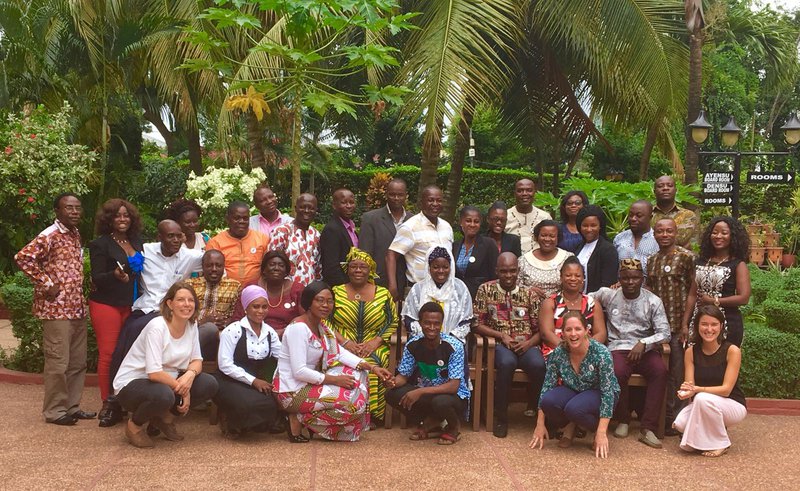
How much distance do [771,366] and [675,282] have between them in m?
1.46

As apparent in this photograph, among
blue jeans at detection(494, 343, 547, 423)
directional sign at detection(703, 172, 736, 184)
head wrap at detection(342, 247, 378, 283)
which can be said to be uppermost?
directional sign at detection(703, 172, 736, 184)

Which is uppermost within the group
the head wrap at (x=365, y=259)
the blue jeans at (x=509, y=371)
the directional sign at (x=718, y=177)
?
the directional sign at (x=718, y=177)

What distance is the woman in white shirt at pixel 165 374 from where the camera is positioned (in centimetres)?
541

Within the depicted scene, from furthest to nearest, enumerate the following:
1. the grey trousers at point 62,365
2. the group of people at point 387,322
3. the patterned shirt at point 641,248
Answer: the patterned shirt at point 641,248 < the grey trousers at point 62,365 < the group of people at point 387,322

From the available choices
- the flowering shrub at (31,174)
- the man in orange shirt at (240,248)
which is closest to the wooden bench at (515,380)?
the man in orange shirt at (240,248)

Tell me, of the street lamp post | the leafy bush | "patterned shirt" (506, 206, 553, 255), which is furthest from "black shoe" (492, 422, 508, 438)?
the street lamp post

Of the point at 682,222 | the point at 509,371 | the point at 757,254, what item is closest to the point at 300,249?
the point at 509,371

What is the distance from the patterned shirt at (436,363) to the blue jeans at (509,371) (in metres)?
0.27

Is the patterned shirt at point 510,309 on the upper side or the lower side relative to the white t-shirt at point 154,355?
upper

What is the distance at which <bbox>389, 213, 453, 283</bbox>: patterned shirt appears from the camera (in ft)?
21.6

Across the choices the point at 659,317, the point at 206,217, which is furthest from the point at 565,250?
the point at 206,217

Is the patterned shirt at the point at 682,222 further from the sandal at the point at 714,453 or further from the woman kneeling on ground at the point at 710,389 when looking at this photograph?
the sandal at the point at 714,453

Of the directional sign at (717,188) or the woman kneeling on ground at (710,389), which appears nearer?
the woman kneeling on ground at (710,389)

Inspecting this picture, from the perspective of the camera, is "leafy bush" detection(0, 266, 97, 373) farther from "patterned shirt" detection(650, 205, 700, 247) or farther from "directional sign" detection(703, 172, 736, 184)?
"directional sign" detection(703, 172, 736, 184)
